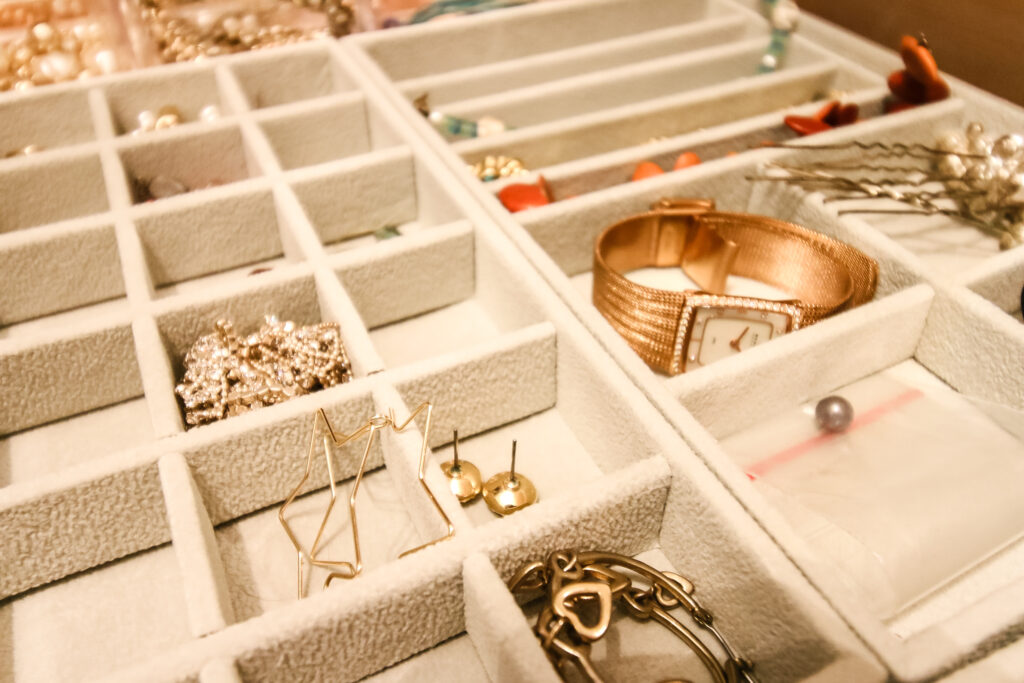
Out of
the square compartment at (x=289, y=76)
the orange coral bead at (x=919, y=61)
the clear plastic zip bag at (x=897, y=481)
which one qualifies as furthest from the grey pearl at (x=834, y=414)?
the square compartment at (x=289, y=76)

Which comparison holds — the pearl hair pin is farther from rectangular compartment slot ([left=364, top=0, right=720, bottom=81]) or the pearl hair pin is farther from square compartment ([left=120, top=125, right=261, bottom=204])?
square compartment ([left=120, top=125, right=261, bottom=204])

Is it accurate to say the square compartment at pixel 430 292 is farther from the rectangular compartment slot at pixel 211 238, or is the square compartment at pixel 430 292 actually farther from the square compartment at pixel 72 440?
the square compartment at pixel 72 440

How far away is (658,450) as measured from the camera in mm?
802

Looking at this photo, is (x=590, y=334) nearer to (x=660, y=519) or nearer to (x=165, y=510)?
(x=660, y=519)

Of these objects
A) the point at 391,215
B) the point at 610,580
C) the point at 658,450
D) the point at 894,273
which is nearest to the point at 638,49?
the point at 391,215

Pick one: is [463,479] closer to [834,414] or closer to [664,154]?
[834,414]

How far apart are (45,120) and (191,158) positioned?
0.35 metres

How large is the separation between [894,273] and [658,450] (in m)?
0.53

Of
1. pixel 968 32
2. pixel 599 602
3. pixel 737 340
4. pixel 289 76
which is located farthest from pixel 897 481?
pixel 289 76

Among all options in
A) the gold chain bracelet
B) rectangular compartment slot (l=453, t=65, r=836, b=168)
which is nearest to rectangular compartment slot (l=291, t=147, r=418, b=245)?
rectangular compartment slot (l=453, t=65, r=836, b=168)

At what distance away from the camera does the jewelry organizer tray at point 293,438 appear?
2.30ft

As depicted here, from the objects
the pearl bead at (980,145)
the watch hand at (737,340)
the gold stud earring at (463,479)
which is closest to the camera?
the gold stud earring at (463,479)

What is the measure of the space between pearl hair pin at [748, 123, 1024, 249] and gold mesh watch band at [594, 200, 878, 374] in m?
0.10

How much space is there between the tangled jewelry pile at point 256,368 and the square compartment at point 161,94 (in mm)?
693
